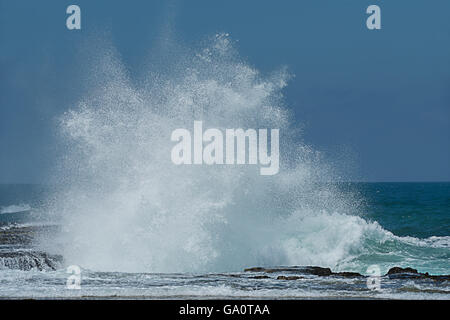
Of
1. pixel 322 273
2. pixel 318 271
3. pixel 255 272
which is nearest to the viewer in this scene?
pixel 322 273

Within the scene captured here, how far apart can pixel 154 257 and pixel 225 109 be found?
4486 millimetres

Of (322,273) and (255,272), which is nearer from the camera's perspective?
(322,273)

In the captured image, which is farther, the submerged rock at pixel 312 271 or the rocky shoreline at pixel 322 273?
the submerged rock at pixel 312 271

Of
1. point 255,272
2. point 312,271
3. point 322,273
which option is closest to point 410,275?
point 322,273

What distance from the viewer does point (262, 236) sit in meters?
14.9

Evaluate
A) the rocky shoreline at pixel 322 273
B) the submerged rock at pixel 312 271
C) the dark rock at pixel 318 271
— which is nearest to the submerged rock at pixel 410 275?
the rocky shoreline at pixel 322 273

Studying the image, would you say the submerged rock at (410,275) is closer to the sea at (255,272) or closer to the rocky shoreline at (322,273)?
the rocky shoreline at (322,273)

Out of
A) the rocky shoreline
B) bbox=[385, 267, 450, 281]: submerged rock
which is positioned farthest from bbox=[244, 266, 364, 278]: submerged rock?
bbox=[385, 267, 450, 281]: submerged rock

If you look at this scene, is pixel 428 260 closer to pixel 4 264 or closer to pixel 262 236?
pixel 262 236

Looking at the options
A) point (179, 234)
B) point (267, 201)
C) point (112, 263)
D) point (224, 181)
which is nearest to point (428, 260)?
point (267, 201)

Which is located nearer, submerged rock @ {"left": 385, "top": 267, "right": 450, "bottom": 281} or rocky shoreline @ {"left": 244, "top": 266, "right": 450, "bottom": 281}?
submerged rock @ {"left": 385, "top": 267, "right": 450, "bottom": 281}

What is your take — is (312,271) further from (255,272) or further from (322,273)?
(255,272)

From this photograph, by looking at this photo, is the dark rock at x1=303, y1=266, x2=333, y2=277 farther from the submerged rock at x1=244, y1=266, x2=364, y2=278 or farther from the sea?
the sea

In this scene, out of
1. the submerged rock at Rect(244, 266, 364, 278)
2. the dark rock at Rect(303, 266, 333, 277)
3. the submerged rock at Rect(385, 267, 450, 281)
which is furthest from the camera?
the dark rock at Rect(303, 266, 333, 277)
